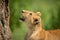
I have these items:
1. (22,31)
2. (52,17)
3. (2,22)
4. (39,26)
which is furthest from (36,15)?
→ (52,17)

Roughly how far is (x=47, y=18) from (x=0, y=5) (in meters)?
2.09

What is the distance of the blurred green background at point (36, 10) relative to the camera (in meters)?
6.14

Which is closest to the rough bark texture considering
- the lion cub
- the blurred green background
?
the lion cub

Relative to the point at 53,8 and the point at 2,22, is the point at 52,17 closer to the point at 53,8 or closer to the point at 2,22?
the point at 53,8

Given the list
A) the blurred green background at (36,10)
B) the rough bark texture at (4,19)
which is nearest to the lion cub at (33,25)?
the rough bark texture at (4,19)

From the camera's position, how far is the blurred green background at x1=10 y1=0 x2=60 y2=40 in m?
6.14

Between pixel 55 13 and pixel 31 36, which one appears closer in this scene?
pixel 31 36

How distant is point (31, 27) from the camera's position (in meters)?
5.07

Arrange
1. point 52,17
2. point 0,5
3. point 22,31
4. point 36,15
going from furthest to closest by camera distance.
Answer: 1. point 52,17
2. point 22,31
3. point 36,15
4. point 0,5

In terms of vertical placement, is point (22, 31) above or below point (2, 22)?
below

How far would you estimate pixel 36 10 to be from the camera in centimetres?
649

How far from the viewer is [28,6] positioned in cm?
650

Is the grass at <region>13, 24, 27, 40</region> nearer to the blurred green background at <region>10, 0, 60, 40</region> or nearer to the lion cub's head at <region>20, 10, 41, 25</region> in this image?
the blurred green background at <region>10, 0, 60, 40</region>

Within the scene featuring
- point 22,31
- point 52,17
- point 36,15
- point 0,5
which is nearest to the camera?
point 0,5
